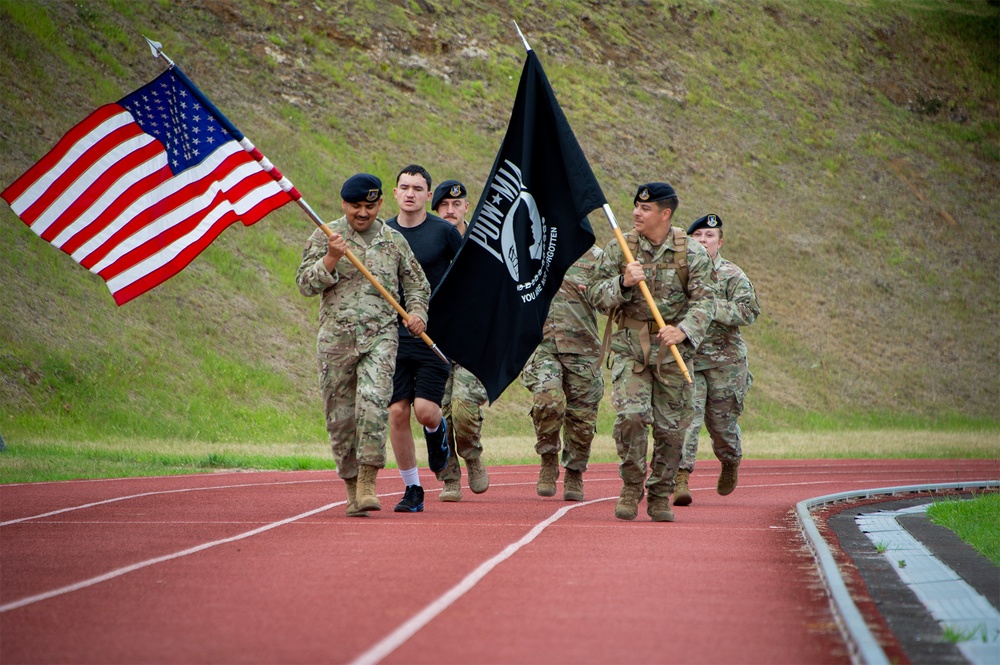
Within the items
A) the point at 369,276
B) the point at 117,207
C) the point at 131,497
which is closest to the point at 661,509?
the point at 369,276

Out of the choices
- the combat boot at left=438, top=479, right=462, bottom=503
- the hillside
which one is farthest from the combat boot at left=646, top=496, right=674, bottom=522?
the hillside

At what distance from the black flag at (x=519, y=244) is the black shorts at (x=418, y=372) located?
1.95 ft

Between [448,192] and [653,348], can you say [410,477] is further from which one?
[448,192]

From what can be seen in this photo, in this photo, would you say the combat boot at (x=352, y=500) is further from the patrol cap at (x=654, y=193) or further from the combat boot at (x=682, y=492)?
the combat boot at (x=682, y=492)

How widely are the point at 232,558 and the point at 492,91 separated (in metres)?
37.5

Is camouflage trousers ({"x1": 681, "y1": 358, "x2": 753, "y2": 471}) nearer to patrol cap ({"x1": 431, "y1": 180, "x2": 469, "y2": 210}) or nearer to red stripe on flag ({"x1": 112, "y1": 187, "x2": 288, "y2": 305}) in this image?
patrol cap ({"x1": 431, "y1": 180, "x2": 469, "y2": 210})

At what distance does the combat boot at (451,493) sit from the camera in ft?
40.2

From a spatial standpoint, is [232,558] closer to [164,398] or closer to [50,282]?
[164,398]

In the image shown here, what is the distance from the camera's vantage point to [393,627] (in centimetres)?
570

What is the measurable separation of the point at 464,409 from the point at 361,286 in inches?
90.2

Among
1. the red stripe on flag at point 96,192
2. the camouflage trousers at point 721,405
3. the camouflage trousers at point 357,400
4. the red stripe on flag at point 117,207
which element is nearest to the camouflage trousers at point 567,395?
the camouflage trousers at point 721,405

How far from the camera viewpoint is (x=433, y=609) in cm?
615

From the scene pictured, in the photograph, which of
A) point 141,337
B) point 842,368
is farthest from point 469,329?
point 842,368

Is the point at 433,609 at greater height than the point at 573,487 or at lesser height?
lesser
